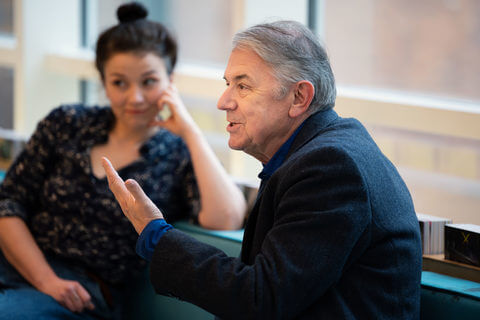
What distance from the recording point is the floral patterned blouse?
224 cm

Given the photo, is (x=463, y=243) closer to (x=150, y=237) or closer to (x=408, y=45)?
(x=150, y=237)

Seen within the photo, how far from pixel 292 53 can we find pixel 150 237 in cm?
49

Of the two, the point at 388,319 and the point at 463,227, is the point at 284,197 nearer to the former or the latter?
the point at 388,319

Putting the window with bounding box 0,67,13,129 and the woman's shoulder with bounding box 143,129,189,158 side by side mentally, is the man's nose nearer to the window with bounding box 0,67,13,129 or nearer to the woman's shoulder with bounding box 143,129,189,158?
the woman's shoulder with bounding box 143,129,189,158

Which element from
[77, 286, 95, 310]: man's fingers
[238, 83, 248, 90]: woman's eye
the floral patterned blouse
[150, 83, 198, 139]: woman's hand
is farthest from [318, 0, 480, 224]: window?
[77, 286, 95, 310]: man's fingers

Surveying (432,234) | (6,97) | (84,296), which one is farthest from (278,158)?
(6,97)

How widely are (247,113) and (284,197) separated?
25 centimetres

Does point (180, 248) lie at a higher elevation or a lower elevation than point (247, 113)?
lower

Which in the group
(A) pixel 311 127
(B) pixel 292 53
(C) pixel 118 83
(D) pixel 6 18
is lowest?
(D) pixel 6 18

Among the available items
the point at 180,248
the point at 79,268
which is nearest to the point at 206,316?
the point at 79,268

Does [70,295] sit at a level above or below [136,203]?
below

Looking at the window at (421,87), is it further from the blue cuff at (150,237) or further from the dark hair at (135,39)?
the blue cuff at (150,237)

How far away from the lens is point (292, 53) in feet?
4.86

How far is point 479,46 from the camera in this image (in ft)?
7.50
